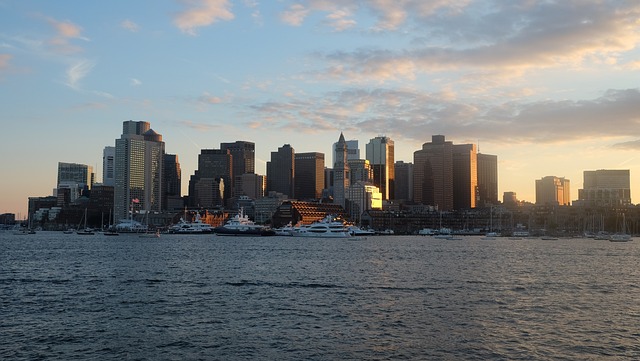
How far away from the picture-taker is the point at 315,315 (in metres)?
54.0

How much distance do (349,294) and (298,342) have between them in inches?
929

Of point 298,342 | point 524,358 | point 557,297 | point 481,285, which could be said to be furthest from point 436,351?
point 481,285

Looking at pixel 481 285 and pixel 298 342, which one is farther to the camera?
pixel 481 285

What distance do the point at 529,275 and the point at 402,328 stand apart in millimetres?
47410

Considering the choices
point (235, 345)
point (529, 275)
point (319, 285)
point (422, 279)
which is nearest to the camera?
point (235, 345)

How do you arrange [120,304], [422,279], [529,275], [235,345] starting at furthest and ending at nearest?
[529,275] < [422,279] < [120,304] < [235,345]

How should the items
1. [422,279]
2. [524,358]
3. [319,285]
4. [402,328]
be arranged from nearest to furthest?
[524,358] → [402,328] → [319,285] → [422,279]

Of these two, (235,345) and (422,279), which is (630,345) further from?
(422,279)

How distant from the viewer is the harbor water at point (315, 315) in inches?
1644

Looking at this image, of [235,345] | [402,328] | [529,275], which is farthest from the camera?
[529,275]

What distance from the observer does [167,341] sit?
144 ft

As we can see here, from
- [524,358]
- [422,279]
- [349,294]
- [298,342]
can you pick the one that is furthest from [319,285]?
[524,358]

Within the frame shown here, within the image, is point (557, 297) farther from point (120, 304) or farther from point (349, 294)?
point (120, 304)

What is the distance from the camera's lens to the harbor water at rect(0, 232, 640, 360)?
137ft
